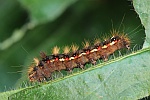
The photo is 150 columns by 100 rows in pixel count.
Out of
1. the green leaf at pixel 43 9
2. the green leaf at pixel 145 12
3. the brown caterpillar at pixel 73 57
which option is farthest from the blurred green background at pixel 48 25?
the green leaf at pixel 145 12

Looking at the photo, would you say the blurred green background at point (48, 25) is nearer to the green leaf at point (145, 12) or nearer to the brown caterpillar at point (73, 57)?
the brown caterpillar at point (73, 57)

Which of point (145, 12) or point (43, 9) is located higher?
point (43, 9)

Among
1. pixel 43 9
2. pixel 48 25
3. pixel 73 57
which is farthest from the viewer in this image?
pixel 48 25

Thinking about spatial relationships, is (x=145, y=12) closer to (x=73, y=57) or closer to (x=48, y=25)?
(x=73, y=57)

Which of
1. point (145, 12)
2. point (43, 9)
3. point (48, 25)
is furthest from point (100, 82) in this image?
point (48, 25)

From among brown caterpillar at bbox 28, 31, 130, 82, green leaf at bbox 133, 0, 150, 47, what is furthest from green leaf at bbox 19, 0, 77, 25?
→ green leaf at bbox 133, 0, 150, 47

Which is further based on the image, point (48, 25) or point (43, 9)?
point (48, 25)

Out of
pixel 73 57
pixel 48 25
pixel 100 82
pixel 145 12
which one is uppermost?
pixel 48 25
